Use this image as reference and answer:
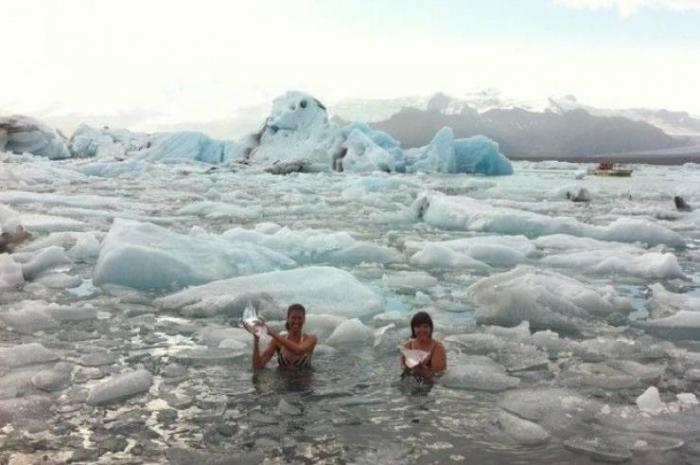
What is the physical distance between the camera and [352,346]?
501cm

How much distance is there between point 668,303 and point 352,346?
3500 millimetres

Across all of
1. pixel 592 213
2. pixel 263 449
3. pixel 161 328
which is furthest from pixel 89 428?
pixel 592 213

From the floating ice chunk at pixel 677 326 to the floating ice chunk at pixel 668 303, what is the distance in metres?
0.27

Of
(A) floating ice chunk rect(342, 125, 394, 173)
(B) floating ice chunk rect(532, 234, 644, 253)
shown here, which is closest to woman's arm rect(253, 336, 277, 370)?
(B) floating ice chunk rect(532, 234, 644, 253)

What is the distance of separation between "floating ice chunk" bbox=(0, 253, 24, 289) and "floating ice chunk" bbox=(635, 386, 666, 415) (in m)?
5.84

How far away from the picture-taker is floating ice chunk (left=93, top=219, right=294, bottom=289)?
22.7 feet

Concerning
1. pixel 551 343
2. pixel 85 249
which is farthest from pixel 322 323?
pixel 85 249

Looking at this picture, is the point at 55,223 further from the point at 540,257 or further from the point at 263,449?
the point at 263,449

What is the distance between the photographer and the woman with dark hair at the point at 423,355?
429cm

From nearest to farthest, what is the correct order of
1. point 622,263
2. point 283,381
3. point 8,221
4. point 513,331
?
point 283,381 → point 513,331 → point 622,263 → point 8,221

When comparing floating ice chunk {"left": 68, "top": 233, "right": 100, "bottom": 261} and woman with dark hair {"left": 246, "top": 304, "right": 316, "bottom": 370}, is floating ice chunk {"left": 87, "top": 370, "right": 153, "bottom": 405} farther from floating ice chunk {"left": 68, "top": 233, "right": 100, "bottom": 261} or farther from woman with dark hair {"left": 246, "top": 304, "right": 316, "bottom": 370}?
floating ice chunk {"left": 68, "top": 233, "right": 100, "bottom": 261}

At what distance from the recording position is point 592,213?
1716 centimetres

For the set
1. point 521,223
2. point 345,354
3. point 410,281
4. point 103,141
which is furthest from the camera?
point 103,141

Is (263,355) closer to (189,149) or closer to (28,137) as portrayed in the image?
(189,149)
